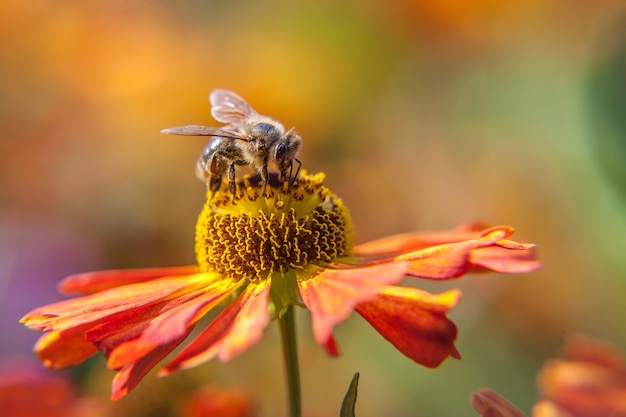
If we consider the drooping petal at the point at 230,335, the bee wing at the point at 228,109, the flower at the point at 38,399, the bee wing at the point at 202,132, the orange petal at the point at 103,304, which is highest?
the bee wing at the point at 228,109

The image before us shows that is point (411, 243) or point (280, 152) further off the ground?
point (280, 152)

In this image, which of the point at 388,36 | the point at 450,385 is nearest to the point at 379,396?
the point at 450,385

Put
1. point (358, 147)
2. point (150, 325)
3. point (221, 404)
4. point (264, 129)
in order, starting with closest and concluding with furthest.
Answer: point (150, 325) < point (264, 129) < point (221, 404) < point (358, 147)

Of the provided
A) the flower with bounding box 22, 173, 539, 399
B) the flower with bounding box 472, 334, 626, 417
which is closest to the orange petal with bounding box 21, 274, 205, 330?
the flower with bounding box 22, 173, 539, 399

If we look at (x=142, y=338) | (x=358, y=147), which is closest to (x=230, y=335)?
(x=142, y=338)

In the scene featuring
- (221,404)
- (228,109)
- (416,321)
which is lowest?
(221,404)

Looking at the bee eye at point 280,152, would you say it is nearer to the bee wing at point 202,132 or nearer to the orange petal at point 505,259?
the bee wing at point 202,132

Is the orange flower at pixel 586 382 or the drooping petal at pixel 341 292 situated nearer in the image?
the drooping petal at pixel 341 292

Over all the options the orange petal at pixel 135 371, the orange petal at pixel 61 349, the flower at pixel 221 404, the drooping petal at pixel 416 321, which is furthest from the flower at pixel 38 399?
the drooping petal at pixel 416 321

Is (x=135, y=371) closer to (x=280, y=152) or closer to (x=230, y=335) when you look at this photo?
(x=230, y=335)
